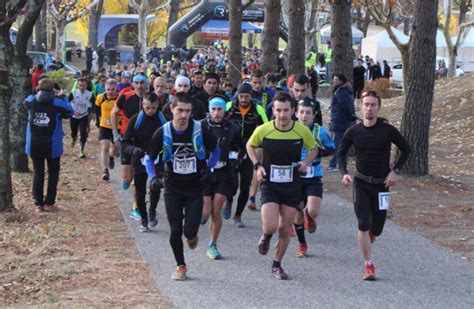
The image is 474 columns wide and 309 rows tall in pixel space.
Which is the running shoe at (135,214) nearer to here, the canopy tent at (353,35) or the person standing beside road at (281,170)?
the person standing beside road at (281,170)

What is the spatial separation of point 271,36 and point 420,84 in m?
8.71

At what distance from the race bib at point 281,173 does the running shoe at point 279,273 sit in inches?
33.3

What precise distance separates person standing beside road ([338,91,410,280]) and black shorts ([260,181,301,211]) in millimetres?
554

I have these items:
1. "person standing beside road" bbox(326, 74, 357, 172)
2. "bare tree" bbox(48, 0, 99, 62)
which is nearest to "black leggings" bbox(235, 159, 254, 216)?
"person standing beside road" bbox(326, 74, 357, 172)

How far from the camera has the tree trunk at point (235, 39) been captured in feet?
86.8

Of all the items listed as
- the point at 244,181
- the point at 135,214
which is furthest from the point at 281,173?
the point at 135,214

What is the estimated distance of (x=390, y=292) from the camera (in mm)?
8055

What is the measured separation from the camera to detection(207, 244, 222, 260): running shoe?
370 inches

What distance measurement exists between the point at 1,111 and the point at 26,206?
1.68 meters

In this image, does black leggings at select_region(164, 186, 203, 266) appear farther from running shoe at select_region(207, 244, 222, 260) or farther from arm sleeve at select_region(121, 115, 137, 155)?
arm sleeve at select_region(121, 115, 137, 155)

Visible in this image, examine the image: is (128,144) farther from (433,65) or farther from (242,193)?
(433,65)

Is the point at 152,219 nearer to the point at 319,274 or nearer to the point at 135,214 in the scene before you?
the point at 135,214

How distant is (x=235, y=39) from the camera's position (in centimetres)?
2686

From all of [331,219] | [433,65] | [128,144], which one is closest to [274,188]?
[128,144]
